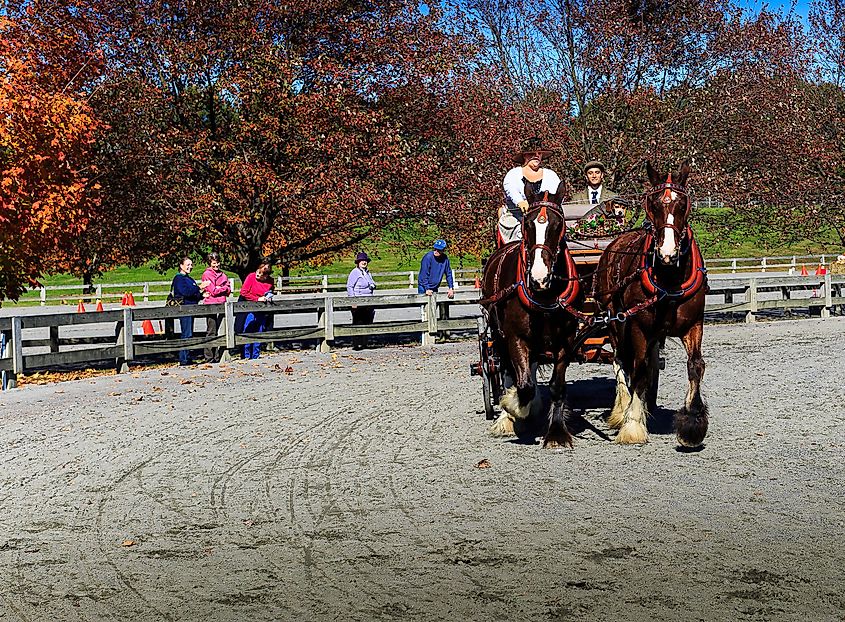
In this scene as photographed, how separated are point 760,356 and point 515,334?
32.5 ft

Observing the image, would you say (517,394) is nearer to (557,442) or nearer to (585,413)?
(557,442)

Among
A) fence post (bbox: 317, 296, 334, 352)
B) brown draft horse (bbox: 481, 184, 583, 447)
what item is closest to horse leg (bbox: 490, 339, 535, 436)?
brown draft horse (bbox: 481, 184, 583, 447)

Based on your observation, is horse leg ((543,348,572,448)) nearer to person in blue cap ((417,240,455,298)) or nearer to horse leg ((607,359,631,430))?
horse leg ((607,359,631,430))

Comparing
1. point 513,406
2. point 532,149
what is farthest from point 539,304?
point 532,149

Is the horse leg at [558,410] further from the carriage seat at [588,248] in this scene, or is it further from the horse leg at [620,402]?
the carriage seat at [588,248]

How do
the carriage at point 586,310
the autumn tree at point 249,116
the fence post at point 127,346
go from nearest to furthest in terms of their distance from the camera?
1. the carriage at point 586,310
2. the fence post at point 127,346
3. the autumn tree at point 249,116

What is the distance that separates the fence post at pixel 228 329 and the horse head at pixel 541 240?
10827 mm

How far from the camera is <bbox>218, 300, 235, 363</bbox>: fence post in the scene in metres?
19.1

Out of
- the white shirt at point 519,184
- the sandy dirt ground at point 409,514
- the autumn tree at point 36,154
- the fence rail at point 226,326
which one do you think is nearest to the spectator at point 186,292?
the fence rail at point 226,326

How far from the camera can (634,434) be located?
9.58 m

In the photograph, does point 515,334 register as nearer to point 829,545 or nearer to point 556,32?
point 829,545

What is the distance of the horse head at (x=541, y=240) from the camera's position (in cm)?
895

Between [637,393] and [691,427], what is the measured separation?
27.7 inches

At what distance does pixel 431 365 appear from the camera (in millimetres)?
17609
